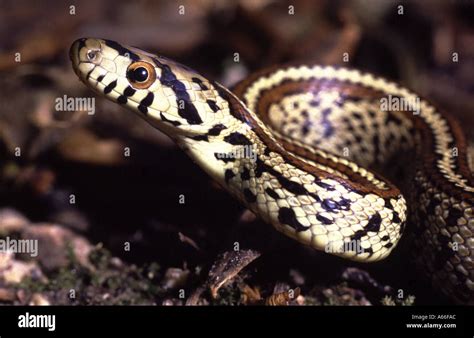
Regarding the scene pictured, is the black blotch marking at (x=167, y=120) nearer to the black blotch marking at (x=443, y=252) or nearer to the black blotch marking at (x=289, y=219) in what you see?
the black blotch marking at (x=289, y=219)

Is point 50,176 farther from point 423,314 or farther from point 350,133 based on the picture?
point 423,314

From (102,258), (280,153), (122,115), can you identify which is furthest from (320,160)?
(122,115)

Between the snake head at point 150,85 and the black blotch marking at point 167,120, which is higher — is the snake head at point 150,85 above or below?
above

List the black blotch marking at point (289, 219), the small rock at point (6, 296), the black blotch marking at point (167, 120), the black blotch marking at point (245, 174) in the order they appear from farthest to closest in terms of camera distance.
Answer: the small rock at point (6, 296) < the black blotch marking at point (245, 174) < the black blotch marking at point (167, 120) < the black blotch marking at point (289, 219)

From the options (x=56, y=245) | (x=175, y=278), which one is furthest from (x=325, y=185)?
(x=56, y=245)

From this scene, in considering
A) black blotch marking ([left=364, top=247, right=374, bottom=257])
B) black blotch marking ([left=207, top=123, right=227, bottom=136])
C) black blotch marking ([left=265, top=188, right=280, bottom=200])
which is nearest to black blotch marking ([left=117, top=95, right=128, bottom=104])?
black blotch marking ([left=207, top=123, right=227, bottom=136])

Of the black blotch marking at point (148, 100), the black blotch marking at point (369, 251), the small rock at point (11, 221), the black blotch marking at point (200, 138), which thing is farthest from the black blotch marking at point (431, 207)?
the small rock at point (11, 221)
